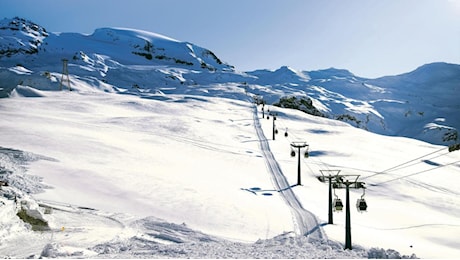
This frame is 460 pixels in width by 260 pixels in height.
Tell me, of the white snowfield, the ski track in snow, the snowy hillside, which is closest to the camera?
the white snowfield

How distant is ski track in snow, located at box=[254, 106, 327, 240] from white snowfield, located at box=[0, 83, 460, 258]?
0.11 m

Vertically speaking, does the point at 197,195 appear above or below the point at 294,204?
above

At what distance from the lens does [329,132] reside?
62938 mm

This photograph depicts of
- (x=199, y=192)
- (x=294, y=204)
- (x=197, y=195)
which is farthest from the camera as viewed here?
(x=294, y=204)

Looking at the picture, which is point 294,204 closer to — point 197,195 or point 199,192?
point 199,192

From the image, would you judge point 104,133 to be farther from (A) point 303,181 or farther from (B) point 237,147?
(A) point 303,181

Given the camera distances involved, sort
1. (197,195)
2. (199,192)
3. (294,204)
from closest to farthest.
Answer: (197,195) < (199,192) < (294,204)

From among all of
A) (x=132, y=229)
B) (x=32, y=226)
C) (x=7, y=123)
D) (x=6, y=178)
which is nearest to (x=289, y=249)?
(x=132, y=229)

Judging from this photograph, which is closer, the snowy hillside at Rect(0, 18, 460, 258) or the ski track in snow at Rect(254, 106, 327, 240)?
the snowy hillside at Rect(0, 18, 460, 258)

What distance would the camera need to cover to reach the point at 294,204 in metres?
24.8

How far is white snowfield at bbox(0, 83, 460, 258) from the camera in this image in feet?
47.2

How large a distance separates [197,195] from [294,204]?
684 centimetres

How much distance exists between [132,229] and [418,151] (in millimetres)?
51796

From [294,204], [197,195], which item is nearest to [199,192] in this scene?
[197,195]
